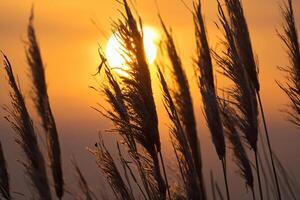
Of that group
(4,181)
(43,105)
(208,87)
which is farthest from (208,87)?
(4,181)

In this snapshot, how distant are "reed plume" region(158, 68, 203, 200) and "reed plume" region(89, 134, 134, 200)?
0.36 meters

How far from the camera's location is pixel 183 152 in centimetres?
269

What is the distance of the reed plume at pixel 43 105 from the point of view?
3361mm

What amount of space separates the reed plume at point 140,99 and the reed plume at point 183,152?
121 millimetres

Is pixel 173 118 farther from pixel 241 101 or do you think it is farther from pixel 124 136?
pixel 241 101

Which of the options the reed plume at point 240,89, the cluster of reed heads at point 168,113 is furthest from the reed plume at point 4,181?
the reed plume at point 240,89

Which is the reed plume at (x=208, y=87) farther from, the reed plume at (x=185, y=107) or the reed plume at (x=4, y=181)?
the reed plume at (x=4, y=181)

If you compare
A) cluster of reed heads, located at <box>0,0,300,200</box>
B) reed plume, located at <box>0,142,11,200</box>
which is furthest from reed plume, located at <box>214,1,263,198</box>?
reed plume, located at <box>0,142,11,200</box>

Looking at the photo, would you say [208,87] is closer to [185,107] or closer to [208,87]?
[208,87]

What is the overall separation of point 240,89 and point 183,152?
69 centimetres

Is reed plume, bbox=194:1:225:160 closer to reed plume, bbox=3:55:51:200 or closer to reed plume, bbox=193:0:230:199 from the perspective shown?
reed plume, bbox=193:0:230:199

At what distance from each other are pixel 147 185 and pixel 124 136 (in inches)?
12.1

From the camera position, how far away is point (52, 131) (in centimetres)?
344

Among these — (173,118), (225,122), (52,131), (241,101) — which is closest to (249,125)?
(241,101)
